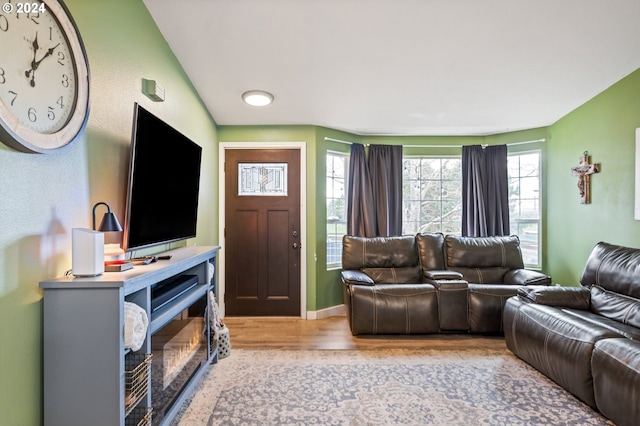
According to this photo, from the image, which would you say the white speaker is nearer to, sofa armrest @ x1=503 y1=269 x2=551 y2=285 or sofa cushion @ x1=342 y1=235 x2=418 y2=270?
sofa cushion @ x1=342 y1=235 x2=418 y2=270

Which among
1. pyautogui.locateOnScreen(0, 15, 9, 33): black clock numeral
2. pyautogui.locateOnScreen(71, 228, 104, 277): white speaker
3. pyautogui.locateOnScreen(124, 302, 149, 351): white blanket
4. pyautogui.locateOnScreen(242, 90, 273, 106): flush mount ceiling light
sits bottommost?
pyautogui.locateOnScreen(124, 302, 149, 351): white blanket

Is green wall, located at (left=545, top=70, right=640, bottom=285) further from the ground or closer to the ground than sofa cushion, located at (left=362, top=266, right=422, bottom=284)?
further from the ground

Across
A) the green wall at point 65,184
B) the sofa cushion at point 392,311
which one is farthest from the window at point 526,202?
the green wall at point 65,184

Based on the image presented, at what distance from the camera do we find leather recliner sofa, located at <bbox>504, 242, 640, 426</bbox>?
5.73ft

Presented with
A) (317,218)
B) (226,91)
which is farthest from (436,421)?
(226,91)

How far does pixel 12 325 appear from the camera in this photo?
1.13m

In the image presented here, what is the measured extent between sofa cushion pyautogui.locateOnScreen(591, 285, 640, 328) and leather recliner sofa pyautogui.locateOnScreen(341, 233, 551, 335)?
25.4 inches

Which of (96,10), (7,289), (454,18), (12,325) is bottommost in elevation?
(12,325)

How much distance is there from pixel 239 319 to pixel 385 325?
5.82 feet

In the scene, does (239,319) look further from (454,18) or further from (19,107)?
(454,18)

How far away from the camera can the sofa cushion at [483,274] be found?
3.62 metres

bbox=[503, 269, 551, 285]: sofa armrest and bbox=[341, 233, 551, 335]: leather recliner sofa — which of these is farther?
bbox=[503, 269, 551, 285]: sofa armrest

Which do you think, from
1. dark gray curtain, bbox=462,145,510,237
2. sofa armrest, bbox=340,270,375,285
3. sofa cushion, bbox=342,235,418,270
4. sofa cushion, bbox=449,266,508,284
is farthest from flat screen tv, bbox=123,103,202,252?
dark gray curtain, bbox=462,145,510,237

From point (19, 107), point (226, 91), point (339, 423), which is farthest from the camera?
point (226, 91)
